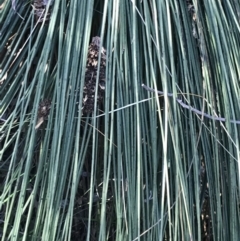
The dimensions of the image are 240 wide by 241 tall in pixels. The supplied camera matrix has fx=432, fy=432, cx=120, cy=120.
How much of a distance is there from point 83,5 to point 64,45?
9 centimetres

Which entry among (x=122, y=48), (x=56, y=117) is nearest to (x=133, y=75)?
(x=122, y=48)

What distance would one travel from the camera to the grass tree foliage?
77cm

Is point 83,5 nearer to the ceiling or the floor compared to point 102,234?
nearer to the ceiling

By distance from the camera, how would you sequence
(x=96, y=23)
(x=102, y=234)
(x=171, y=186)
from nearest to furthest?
(x=102, y=234), (x=171, y=186), (x=96, y=23)

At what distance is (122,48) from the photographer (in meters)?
0.84

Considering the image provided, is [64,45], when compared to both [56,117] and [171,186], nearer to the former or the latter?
[56,117]

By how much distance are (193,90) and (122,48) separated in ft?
0.55

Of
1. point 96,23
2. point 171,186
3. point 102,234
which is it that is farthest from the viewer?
point 96,23

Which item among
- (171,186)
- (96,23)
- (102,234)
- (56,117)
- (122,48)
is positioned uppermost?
(96,23)

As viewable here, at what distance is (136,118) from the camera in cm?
82

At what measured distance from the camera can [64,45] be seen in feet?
2.81

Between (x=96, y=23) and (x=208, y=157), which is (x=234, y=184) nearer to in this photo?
(x=208, y=157)

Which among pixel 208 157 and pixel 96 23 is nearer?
pixel 208 157

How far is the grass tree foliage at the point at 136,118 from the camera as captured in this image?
774 millimetres
